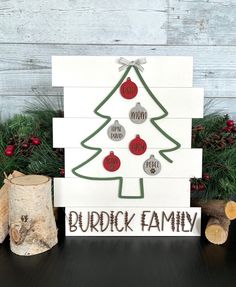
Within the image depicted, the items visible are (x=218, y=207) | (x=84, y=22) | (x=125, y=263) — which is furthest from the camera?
(x=84, y=22)

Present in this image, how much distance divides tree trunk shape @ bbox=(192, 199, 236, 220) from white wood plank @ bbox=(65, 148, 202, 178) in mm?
76

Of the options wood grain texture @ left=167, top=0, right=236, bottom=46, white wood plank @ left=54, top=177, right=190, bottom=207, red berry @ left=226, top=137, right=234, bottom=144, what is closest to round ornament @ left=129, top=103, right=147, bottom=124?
white wood plank @ left=54, top=177, right=190, bottom=207

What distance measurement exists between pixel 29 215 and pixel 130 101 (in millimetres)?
287

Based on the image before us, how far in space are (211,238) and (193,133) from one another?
0.78 feet

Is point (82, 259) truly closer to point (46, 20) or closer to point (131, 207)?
point (131, 207)

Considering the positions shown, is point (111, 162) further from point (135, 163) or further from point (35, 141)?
point (35, 141)

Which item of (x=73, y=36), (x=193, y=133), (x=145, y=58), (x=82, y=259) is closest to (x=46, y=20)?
(x=73, y=36)

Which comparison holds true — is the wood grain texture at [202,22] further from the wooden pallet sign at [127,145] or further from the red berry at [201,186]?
the red berry at [201,186]

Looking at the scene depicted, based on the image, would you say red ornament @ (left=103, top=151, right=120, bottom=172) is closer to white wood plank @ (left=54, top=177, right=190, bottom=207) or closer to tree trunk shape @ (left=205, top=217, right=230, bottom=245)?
white wood plank @ (left=54, top=177, right=190, bottom=207)

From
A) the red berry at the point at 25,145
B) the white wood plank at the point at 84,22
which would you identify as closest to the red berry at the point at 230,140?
the white wood plank at the point at 84,22

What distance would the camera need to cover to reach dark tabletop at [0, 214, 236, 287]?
0.63 metres

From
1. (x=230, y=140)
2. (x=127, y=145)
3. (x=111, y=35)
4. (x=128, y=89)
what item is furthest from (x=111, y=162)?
(x=111, y=35)

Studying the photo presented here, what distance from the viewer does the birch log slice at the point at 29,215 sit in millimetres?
691

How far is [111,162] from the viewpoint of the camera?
764mm
